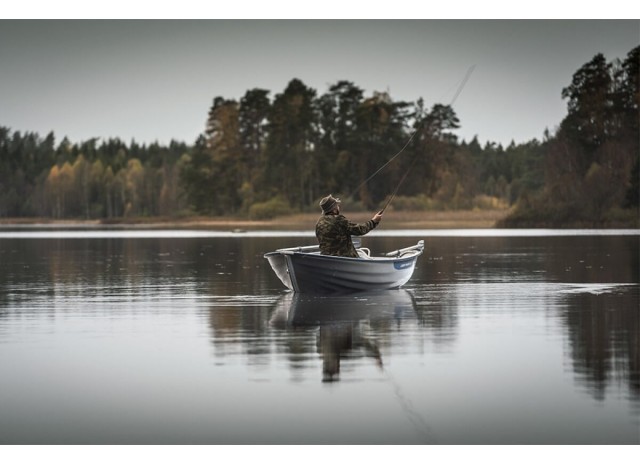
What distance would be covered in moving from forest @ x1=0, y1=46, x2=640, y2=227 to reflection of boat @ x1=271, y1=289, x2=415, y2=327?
49095 millimetres

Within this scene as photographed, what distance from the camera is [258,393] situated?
941 centimetres

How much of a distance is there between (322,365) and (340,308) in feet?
19.8

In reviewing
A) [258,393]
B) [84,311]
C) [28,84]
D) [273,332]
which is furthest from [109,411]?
[28,84]

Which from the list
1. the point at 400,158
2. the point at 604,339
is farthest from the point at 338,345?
the point at 400,158

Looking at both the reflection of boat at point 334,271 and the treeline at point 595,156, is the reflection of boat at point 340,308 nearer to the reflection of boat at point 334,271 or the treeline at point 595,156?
the reflection of boat at point 334,271

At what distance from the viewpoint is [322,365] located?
10.9 m

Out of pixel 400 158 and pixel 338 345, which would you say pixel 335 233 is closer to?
pixel 338 345

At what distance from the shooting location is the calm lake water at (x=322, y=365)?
325 inches

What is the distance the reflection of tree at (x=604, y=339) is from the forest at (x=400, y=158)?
167 feet

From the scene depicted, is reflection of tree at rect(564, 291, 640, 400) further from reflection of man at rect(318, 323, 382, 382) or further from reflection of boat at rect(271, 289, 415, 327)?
reflection of boat at rect(271, 289, 415, 327)

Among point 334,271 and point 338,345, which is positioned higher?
point 334,271

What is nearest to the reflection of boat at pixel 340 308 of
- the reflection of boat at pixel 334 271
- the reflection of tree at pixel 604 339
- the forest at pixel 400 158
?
the reflection of boat at pixel 334 271

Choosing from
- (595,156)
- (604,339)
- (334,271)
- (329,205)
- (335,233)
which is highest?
(595,156)

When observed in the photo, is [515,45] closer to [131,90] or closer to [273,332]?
[131,90]
